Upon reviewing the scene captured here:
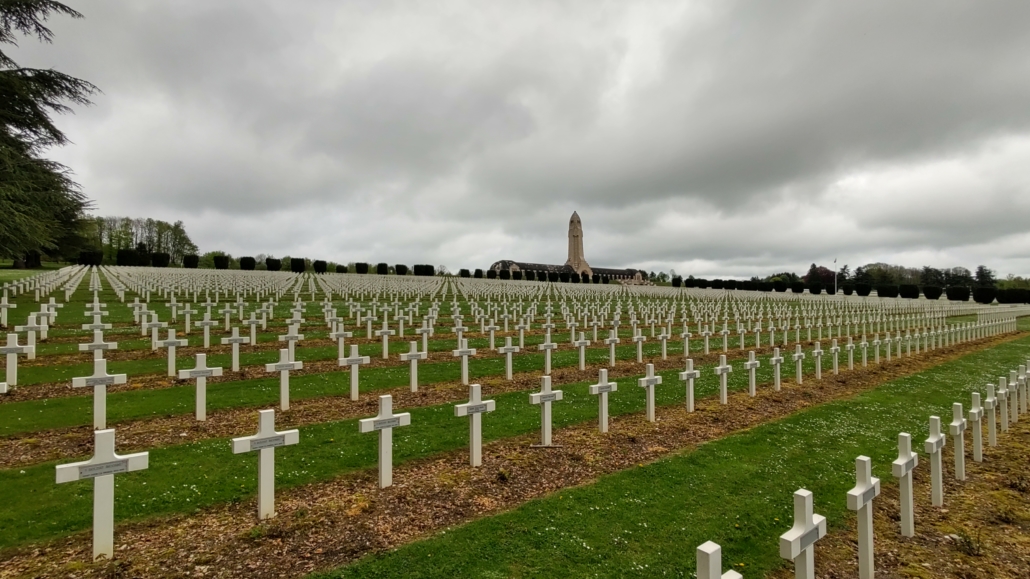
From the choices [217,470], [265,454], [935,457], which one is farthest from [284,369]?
[935,457]

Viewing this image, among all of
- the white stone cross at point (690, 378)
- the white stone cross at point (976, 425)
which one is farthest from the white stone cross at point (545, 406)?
the white stone cross at point (976, 425)

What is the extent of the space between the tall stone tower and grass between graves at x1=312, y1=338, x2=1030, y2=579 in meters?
86.9

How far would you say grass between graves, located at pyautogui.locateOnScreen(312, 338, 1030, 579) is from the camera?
10.8 ft

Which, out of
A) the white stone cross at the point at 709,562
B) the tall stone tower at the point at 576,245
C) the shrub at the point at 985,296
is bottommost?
→ the white stone cross at the point at 709,562

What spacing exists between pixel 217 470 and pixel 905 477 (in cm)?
598

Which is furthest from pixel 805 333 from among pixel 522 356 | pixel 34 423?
pixel 34 423

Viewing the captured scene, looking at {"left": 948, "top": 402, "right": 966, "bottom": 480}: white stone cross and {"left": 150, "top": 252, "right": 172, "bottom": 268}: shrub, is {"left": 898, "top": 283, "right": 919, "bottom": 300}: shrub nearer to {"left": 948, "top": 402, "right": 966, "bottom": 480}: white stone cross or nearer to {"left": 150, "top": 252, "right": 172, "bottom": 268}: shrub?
{"left": 948, "top": 402, "right": 966, "bottom": 480}: white stone cross

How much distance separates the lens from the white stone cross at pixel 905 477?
3705 mm

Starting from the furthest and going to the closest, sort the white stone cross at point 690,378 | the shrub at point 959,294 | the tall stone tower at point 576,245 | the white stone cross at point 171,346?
the tall stone tower at point 576,245
the shrub at point 959,294
the white stone cross at point 171,346
the white stone cross at point 690,378

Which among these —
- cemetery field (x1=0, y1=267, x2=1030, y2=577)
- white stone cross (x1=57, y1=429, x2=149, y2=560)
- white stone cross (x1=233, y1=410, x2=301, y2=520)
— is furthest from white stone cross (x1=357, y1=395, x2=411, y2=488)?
white stone cross (x1=57, y1=429, x2=149, y2=560)

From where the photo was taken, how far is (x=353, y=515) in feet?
12.8

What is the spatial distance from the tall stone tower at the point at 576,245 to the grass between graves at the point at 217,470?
86.5m

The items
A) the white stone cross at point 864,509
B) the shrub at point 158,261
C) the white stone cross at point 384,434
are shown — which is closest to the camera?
the white stone cross at point 864,509

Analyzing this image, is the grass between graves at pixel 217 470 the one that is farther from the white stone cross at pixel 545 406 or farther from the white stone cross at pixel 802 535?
the white stone cross at pixel 802 535
